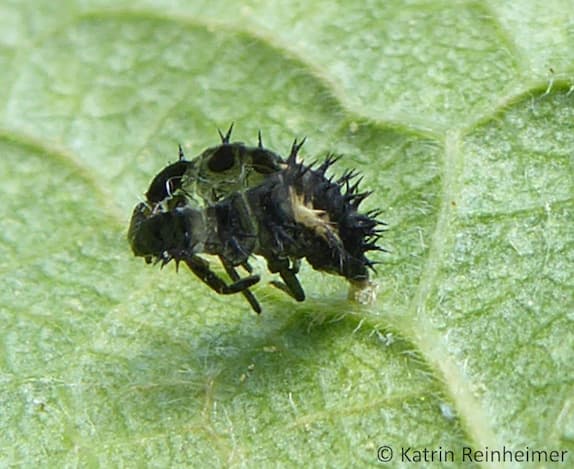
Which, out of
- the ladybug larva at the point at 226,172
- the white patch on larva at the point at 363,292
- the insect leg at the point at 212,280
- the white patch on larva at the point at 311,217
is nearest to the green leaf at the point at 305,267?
the white patch on larva at the point at 363,292

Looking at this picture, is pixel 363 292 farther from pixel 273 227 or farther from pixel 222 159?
pixel 222 159

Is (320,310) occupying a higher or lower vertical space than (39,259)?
higher

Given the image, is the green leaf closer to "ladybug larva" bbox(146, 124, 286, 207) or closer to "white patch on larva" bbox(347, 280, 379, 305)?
"white patch on larva" bbox(347, 280, 379, 305)

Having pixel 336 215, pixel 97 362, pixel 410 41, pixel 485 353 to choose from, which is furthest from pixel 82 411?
pixel 410 41

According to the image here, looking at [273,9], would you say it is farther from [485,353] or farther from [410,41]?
[485,353]

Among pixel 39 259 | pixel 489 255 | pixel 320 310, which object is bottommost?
pixel 39 259

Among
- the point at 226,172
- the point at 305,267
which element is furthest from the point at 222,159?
the point at 305,267
